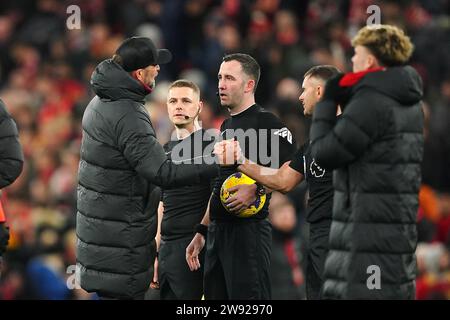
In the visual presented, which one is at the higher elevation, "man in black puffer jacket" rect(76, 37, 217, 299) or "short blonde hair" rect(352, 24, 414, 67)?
"short blonde hair" rect(352, 24, 414, 67)

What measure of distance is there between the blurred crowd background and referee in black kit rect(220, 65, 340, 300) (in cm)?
229

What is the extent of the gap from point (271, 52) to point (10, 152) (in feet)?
22.0

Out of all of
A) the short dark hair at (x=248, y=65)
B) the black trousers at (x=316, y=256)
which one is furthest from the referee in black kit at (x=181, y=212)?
the black trousers at (x=316, y=256)

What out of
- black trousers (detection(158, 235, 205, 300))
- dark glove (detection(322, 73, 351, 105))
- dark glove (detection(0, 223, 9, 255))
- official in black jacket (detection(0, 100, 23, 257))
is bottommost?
black trousers (detection(158, 235, 205, 300))

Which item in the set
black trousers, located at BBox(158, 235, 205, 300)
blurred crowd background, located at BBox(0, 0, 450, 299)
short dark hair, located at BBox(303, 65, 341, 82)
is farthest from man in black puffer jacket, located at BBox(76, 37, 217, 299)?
blurred crowd background, located at BBox(0, 0, 450, 299)

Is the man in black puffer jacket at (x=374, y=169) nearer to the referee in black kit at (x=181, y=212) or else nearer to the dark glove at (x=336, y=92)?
the dark glove at (x=336, y=92)

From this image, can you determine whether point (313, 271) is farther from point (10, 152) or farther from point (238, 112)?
point (10, 152)

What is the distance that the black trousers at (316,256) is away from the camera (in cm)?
712

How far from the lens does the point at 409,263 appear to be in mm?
6176

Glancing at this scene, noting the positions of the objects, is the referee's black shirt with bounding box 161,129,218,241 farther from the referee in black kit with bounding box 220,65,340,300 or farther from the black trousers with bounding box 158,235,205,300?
the referee in black kit with bounding box 220,65,340,300

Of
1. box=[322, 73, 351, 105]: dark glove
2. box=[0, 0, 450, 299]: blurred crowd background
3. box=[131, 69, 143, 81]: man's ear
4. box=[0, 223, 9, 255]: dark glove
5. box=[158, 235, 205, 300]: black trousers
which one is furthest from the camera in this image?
Result: box=[0, 0, 450, 299]: blurred crowd background

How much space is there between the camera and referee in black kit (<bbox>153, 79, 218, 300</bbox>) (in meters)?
7.66

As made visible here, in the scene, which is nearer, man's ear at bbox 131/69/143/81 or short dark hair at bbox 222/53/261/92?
man's ear at bbox 131/69/143/81

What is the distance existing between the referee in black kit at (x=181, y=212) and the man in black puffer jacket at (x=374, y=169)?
168 cm
